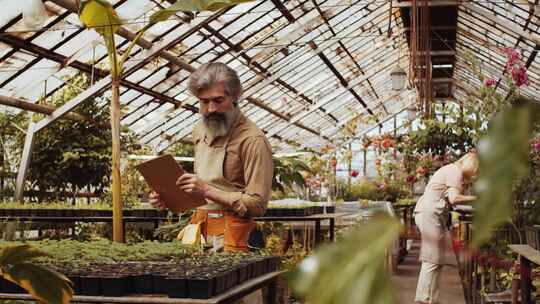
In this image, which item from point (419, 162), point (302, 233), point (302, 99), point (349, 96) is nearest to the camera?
point (302, 233)

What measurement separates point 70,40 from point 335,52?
26.0ft

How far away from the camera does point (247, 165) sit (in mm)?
2189

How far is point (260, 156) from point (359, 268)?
78.8 inches

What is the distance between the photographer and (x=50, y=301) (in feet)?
2.58

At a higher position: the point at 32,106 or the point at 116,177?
the point at 32,106

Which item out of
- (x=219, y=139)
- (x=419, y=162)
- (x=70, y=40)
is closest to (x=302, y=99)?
(x=419, y=162)

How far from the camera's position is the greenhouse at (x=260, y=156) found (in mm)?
277

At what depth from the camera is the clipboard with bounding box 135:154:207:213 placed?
6.75ft

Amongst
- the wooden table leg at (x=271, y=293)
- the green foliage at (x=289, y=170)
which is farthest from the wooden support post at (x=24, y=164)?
the wooden table leg at (x=271, y=293)

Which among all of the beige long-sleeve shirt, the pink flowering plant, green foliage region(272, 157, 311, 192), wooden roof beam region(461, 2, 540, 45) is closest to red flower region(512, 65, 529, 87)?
the pink flowering plant

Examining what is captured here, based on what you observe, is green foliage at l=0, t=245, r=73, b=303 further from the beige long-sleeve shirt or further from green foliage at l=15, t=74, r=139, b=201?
green foliage at l=15, t=74, r=139, b=201

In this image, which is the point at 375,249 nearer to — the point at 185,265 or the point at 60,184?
the point at 185,265

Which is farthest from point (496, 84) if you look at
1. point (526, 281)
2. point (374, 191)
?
point (374, 191)

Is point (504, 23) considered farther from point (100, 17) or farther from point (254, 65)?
point (100, 17)
